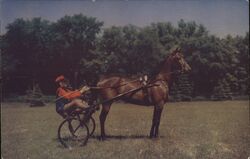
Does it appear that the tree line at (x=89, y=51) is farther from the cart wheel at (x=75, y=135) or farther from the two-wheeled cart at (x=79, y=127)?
the cart wheel at (x=75, y=135)

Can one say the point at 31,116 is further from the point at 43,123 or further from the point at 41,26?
the point at 41,26

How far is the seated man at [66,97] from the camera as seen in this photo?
810cm

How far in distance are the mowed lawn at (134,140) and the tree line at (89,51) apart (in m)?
1.13

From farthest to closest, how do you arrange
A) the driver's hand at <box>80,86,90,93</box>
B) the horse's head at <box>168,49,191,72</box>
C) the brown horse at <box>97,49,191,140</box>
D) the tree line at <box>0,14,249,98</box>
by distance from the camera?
1. the brown horse at <box>97,49,191,140</box>
2. the horse's head at <box>168,49,191,72</box>
3. the driver's hand at <box>80,86,90,93</box>
4. the tree line at <box>0,14,249,98</box>

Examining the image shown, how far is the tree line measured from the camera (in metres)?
7.52

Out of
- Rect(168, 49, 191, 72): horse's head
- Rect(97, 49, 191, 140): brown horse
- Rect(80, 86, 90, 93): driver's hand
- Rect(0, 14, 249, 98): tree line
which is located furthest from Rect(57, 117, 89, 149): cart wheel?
Rect(168, 49, 191, 72): horse's head

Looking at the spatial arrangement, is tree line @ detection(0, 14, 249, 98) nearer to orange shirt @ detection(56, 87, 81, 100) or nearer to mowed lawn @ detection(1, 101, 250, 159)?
orange shirt @ detection(56, 87, 81, 100)

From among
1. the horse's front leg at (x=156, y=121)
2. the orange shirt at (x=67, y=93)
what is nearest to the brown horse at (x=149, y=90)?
the horse's front leg at (x=156, y=121)

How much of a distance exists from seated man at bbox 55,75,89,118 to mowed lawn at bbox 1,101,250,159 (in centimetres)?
49

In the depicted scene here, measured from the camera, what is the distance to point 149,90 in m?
9.23

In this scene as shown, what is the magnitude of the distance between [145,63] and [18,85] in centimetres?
244

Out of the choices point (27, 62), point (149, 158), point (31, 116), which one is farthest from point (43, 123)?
point (149, 158)

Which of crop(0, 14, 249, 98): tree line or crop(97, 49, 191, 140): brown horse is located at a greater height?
crop(0, 14, 249, 98): tree line

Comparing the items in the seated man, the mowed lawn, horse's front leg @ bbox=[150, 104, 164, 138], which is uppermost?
the seated man
